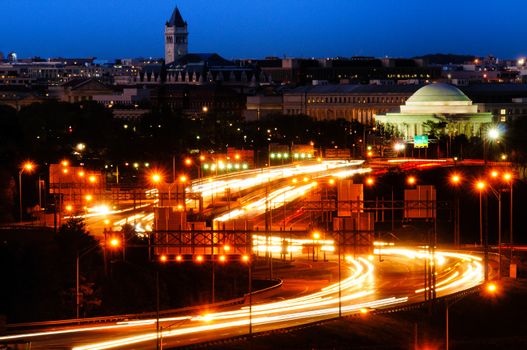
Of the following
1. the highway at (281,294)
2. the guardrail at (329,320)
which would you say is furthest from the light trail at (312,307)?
the guardrail at (329,320)

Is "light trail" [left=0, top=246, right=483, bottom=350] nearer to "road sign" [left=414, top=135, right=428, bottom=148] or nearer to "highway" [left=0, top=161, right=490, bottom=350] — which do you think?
"highway" [left=0, top=161, right=490, bottom=350]

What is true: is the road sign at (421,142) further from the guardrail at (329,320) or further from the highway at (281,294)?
the guardrail at (329,320)

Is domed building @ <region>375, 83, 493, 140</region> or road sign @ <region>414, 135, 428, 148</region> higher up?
domed building @ <region>375, 83, 493, 140</region>

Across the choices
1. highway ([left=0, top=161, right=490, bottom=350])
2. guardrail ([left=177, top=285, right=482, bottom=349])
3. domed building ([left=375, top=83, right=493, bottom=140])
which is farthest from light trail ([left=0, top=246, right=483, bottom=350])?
domed building ([left=375, top=83, right=493, bottom=140])

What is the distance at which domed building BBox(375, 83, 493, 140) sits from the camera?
12506cm

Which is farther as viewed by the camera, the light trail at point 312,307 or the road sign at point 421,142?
the road sign at point 421,142

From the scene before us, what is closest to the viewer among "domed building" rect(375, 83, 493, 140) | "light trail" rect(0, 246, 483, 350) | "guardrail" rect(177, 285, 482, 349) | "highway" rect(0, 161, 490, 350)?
"guardrail" rect(177, 285, 482, 349)

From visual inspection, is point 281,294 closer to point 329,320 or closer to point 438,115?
point 329,320

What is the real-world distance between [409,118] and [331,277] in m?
84.9

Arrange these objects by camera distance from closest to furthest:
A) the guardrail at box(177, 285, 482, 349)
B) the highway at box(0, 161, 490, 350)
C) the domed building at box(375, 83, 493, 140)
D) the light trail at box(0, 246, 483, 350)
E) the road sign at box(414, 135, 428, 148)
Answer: the guardrail at box(177, 285, 482, 349) → the highway at box(0, 161, 490, 350) → the light trail at box(0, 246, 483, 350) → the road sign at box(414, 135, 428, 148) → the domed building at box(375, 83, 493, 140)

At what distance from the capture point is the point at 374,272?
150 feet

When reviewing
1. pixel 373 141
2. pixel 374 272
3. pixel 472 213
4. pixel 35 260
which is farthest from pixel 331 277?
pixel 373 141

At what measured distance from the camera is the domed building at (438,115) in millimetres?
125062

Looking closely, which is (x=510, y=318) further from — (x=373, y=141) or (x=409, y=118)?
(x=409, y=118)
